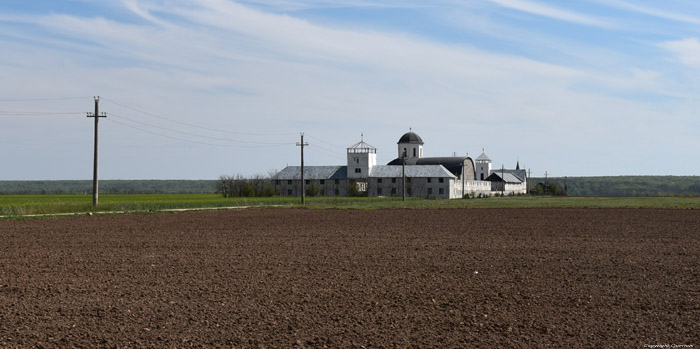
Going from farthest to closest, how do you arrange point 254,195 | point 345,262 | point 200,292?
point 254,195 < point 345,262 < point 200,292

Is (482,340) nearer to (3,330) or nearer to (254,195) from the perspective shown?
(3,330)

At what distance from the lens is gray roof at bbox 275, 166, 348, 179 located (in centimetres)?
10794

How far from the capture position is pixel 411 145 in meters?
128

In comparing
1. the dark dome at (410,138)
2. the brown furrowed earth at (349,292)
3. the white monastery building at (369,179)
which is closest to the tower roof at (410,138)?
the dark dome at (410,138)

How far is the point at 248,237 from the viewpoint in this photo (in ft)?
83.1

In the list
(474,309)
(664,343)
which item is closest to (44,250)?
(474,309)

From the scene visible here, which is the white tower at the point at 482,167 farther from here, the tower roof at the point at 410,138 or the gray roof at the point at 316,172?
the gray roof at the point at 316,172

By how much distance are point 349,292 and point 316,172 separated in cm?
9815

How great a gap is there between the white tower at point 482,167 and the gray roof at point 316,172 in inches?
1731

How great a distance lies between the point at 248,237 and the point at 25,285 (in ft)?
39.2

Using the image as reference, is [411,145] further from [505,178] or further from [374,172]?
[505,178]

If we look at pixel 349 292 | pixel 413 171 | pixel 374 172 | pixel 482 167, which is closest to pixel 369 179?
pixel 374 172

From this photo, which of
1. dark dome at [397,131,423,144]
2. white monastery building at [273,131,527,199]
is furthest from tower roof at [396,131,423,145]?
white monastery building at [273,131,527,199]

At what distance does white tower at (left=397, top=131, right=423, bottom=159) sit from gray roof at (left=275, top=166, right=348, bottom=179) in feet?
63.5
